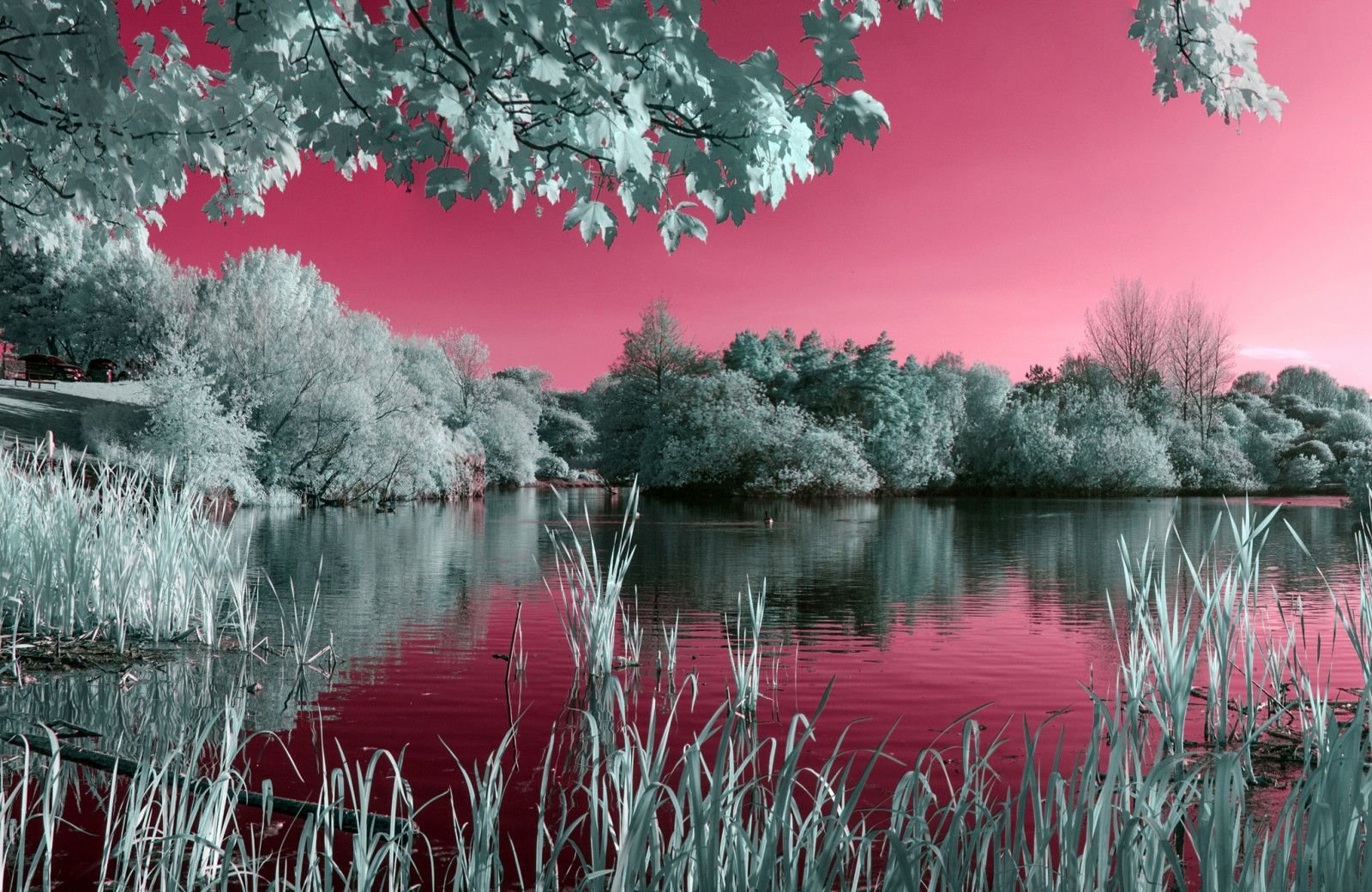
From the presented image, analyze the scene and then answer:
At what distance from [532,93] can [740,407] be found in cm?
3597

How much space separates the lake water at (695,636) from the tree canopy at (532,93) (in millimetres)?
2014

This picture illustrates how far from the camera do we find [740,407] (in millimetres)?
39188

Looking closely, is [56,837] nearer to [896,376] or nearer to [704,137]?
[704,137]

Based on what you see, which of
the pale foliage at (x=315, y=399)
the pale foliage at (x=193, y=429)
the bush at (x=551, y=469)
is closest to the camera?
the pale foliage at (x=193, y=429)

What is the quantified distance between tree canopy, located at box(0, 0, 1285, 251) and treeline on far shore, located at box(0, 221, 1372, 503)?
2505 centimetres

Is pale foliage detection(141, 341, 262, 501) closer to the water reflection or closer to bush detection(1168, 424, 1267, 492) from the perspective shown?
the water reflection

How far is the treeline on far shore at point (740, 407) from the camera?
3036cm

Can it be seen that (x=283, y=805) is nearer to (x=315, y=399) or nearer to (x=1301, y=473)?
(x=315, y=399)

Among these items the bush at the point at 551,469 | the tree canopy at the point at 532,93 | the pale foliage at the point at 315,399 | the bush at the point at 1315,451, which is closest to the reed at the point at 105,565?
the tree canopy at the point at 532,93

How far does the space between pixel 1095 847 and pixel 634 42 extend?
8.61ft

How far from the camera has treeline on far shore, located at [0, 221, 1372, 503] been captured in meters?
30.4

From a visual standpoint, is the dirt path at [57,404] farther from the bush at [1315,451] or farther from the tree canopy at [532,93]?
the bush at [1315,451]

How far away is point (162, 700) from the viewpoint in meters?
5.49

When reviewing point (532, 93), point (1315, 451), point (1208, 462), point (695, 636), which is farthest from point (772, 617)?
point (1315, 451)
